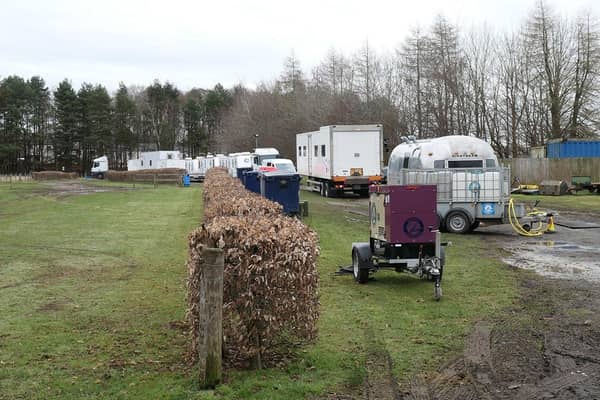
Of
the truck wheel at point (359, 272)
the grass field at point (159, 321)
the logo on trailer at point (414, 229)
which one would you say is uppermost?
the logo on trailer at point (414, 229)

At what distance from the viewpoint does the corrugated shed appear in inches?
1586

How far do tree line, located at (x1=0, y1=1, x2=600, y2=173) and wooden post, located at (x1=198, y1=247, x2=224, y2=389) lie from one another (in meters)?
45.5

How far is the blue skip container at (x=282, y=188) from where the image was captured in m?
20.9

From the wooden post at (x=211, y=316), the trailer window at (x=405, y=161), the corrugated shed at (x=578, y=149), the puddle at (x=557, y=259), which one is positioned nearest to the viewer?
the wooden post at (x=211, y=316)

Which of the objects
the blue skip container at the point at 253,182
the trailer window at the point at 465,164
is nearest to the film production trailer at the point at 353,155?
the blue skip container at the point at 253,182

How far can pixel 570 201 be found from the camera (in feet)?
103

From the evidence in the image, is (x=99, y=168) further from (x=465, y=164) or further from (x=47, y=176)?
(x=465, y=164)

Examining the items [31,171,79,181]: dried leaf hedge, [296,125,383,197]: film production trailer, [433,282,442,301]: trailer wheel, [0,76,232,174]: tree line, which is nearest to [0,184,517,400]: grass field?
[433,282,442,301]: trailer wheel

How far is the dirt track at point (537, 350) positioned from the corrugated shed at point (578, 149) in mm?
30728

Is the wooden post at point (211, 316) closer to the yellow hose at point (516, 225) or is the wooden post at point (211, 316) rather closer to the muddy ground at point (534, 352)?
the muddy ground at point (534, 352)

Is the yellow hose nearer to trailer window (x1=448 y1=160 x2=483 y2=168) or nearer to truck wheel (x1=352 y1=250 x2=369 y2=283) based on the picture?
trailer window (x1=448 y1=160 x2=483 y2=168)

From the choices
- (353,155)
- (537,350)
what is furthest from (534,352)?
(353,155)

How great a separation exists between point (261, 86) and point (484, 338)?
92.5 meters


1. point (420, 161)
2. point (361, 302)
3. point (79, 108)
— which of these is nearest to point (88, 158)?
point (79, 108)
